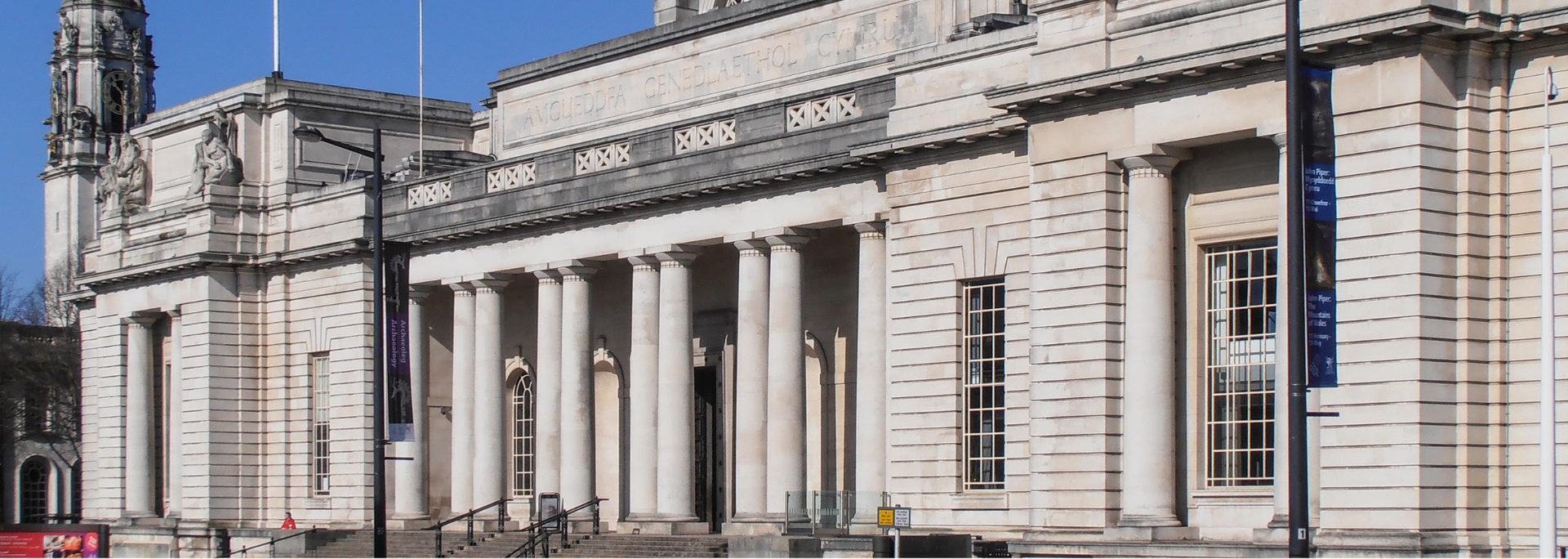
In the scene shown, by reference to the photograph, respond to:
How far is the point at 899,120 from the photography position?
3494cm

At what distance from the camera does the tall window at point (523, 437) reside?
4847 cm

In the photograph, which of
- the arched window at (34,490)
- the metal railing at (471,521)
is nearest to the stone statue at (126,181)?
the metal railing at (471,521)

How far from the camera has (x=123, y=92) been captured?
375 feet

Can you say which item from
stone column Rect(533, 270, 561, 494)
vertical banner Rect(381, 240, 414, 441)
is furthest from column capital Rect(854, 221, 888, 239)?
stone column Rect(533, 270, 561, 494)

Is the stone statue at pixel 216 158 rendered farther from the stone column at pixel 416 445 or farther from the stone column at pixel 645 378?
the stone column at pixel 645 378

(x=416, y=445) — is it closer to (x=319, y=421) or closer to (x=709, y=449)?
(x=319, y=421)

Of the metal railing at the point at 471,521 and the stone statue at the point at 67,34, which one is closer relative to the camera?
the metal railing at the point at 471,521

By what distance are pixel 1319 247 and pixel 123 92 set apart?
10209cm

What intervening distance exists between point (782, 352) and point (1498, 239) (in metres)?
14.9

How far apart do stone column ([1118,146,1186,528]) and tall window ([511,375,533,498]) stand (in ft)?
71.4

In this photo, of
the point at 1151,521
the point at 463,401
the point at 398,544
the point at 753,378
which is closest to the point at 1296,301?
the point at 1151,521

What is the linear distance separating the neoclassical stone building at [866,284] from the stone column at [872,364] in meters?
0.07

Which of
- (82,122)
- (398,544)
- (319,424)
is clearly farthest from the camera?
(82,122)

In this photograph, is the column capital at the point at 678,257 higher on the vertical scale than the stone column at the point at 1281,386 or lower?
higher
